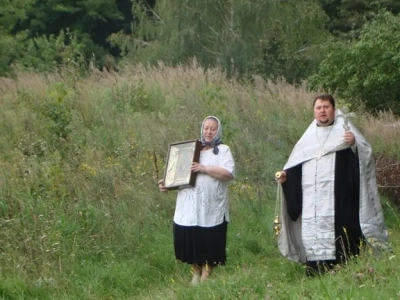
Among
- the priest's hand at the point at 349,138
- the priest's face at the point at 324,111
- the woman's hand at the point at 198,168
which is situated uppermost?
the priest's face at the point at 324,111

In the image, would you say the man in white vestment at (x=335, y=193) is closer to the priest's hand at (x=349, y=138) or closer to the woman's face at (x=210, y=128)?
the priest's hand at (x=349, y=138)

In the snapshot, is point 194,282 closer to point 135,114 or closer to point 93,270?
point 93,270

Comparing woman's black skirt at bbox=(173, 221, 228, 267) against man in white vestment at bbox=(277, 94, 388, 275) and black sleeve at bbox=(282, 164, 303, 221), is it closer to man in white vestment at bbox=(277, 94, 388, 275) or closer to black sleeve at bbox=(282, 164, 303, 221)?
black sleeve at bbox=(282, 164, 303, 221)

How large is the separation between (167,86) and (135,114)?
216 cm

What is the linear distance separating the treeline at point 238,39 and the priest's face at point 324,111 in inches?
333

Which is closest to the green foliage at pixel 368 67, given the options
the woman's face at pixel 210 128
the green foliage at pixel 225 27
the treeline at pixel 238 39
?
the treeline at pixel 238 39

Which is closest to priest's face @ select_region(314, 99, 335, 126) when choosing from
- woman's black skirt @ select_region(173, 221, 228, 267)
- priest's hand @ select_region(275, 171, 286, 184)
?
priest's hand @ select_region(275, 171, 286, 184)

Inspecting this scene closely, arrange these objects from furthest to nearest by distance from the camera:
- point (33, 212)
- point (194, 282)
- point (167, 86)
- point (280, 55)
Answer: point (280, 55), point (167, 86), point (33, 212), point (194, 282)

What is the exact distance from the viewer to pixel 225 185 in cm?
1013

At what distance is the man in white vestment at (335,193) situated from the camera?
9.05 meters

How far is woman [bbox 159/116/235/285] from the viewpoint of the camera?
9953 millimetres

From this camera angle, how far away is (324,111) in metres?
9.10

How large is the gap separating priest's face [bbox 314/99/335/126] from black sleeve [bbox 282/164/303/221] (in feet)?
1.64

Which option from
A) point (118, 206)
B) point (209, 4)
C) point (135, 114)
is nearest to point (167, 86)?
point (135, 114)
